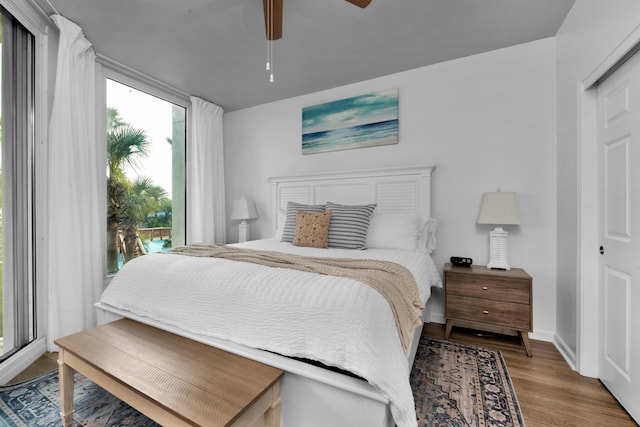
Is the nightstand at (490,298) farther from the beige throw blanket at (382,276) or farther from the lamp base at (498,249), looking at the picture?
the beige throw blanket at (382,276)

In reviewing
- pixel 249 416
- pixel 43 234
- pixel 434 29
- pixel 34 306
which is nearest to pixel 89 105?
pixel 43 234

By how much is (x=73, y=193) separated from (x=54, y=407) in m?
1.59

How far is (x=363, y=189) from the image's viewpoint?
3.09 m

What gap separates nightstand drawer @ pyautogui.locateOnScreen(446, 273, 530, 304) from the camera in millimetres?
2096

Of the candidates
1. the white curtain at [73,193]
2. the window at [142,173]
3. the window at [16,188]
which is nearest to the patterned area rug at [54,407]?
the window at [16,188]

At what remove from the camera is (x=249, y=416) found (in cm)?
98

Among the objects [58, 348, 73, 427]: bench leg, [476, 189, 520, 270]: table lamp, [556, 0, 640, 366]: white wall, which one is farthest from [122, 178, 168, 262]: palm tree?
[556, 0, 640, 366]: white wall

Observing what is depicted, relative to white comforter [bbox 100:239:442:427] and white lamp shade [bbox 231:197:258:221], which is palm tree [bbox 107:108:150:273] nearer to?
white lamp shade [bbox 231:197:258:221]

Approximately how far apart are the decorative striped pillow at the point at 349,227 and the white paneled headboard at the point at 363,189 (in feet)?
1.46

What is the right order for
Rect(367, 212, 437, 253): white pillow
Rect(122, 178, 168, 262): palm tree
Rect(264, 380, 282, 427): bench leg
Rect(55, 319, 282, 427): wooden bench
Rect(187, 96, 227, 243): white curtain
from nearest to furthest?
1. Rect(55, 319, 282, 427): wooden bench
2. Rect(264, 380, 282, 427): bench leg
3. Rect(367, 212, 437, 253): white pillow
4. Rect(122, 178, 168, 262): palm tree
5. Rect(187, 96, 227, 243): white curtain

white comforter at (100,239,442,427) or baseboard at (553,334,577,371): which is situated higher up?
white comforter at (100,239,442,427)

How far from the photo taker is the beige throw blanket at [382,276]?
129 cm

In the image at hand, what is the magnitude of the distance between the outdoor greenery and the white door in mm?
4058

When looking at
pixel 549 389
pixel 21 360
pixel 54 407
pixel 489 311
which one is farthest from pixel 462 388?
pixel 21 360
